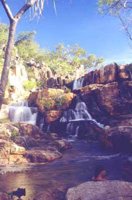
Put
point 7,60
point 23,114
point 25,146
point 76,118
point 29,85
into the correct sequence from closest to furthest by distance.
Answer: point 7,60 → point 25,146 → point 76,118 → point 23,114 → point 29,85

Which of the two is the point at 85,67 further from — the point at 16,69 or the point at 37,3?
the point at 37,3

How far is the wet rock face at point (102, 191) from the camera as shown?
10.2 m

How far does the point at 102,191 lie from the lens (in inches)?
424

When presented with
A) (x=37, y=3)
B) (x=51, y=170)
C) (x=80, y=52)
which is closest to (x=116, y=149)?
(x=51, y=170)

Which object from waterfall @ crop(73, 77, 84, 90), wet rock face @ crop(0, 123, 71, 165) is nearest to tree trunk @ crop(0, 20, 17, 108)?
wet rock face @ crop(0, 123, 71, 165)

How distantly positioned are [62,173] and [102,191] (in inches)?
250

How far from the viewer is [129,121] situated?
96.7 ft

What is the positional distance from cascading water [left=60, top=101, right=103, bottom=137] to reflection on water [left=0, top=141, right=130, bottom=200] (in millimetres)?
9212

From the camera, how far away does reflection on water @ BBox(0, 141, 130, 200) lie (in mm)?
13711

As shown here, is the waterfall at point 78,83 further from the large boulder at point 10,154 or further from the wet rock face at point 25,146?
the large boulder at point 10,154

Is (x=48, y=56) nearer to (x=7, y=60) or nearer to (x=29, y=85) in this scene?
(x=29, y=85)

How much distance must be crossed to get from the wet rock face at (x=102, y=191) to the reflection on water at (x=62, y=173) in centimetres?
123

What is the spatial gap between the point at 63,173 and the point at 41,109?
20749 mm

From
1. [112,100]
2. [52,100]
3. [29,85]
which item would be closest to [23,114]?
[52,100]
